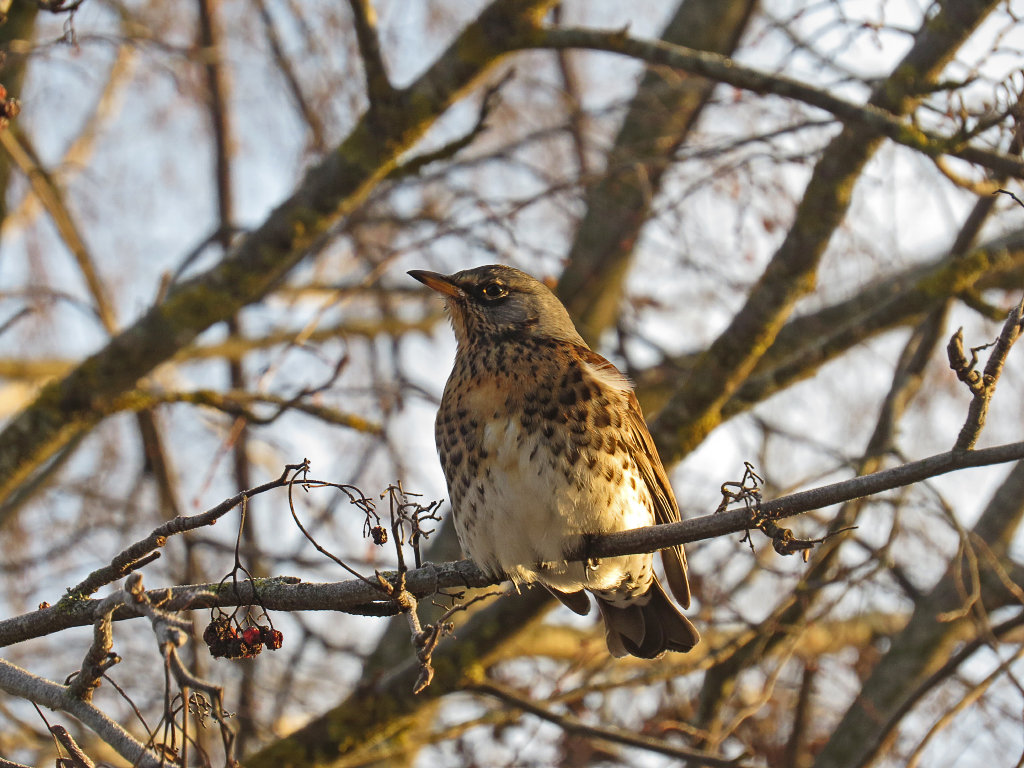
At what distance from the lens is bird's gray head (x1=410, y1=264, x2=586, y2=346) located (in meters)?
4.40

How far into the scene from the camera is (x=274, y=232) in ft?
15.7

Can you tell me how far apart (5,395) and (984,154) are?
742cm

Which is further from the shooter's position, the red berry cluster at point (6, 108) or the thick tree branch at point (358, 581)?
the red berry cluster at point (6, 108)

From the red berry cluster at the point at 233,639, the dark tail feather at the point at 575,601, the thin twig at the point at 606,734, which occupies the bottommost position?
the red berry cluster at the point at 233,639

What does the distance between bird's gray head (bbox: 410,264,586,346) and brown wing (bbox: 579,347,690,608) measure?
27 cm

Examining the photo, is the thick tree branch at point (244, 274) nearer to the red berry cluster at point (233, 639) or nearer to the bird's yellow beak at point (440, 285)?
the bird's yellow beak at point (440, 285)

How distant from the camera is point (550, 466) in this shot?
369 cm

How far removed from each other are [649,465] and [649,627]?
0.75m

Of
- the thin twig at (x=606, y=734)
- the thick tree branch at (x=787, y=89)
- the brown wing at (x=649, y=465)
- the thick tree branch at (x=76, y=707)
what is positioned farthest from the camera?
the thin twig at (x=606, y=734)

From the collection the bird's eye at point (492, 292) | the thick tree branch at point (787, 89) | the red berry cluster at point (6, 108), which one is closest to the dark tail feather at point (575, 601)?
the bird's eye at point (492, 292)

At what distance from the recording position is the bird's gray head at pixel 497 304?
14.4 feet

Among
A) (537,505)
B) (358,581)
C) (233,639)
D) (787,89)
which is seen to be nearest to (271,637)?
(233,639)

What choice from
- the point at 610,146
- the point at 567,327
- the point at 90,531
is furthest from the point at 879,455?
the point at 90,531

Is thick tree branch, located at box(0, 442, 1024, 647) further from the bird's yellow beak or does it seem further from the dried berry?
the bird's yellow beak
